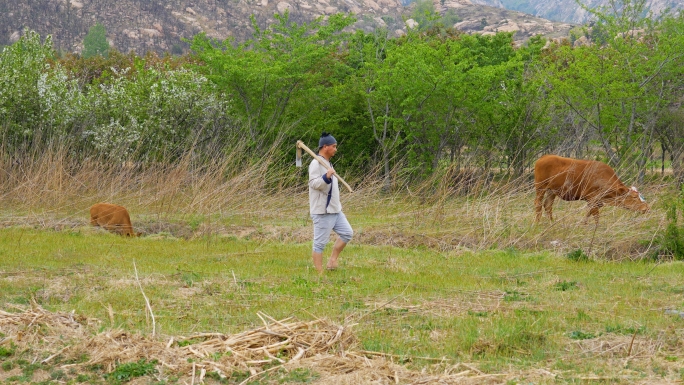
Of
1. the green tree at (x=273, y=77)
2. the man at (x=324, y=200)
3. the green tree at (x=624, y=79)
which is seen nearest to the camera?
the man at (x=324, y=200)

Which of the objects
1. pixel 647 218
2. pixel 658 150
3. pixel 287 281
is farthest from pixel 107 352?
pixel 658 150

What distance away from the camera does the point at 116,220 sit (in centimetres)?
1202

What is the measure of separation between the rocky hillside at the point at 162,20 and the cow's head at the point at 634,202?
6245 cm

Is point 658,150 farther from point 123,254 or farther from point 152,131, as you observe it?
point 123,254

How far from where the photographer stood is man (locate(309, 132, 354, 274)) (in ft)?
25.5

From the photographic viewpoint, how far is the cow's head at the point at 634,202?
11.4 meters

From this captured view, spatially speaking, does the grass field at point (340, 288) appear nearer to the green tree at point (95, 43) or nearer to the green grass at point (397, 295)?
the green grass at point (397, 295)

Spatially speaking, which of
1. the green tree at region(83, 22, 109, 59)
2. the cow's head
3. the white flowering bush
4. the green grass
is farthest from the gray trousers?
the green tree at region(83, 22, 109, 59)

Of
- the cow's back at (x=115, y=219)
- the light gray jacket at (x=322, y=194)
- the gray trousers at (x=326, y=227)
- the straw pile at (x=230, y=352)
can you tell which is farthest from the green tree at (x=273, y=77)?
the straw pile at (x=230, y=352)

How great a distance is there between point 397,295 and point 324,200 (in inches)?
64.4

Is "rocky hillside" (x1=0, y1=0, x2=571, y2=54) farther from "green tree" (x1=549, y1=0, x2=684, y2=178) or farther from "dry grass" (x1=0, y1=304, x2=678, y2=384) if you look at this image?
"dry grass" (x1=0, y1=304, x2=678, y2=384)

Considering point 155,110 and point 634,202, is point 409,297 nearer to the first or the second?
point 634,202

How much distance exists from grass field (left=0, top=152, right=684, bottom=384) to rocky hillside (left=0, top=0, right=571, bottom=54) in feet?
201

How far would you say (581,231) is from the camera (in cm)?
1096
